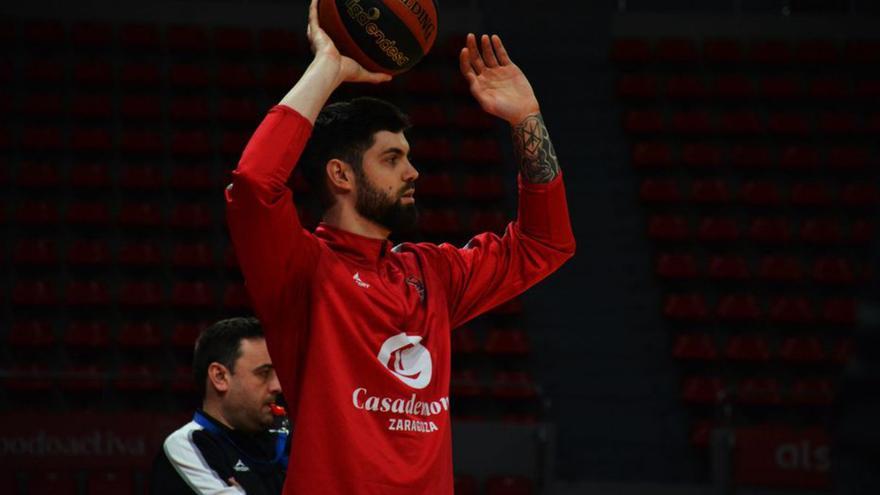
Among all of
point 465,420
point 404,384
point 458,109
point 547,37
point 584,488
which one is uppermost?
point 547,37

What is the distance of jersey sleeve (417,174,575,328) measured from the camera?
2508 millimetres

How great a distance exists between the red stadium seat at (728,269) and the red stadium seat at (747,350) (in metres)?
0.69

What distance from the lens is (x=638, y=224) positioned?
11188mm

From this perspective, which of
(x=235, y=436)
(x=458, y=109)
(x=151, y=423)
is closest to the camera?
(x=235, y=436)

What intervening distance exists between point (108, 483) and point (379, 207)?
563 centimetres

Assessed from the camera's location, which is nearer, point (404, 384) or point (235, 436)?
point (404, 384)

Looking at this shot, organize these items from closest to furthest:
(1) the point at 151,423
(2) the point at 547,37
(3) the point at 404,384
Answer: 1. (3) the point at 404,384
2. (1) the point at 151,423
3. (2) the point at 547,37

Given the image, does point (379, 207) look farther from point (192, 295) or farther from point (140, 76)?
point (140, 76)

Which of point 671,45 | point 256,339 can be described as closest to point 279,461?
point 256,339

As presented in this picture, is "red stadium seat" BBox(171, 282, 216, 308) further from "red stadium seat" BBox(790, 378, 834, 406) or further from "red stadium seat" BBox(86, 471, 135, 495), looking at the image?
"red stadium seat" BBox(790, 378, 834, 406)

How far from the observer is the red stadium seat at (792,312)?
395 inches

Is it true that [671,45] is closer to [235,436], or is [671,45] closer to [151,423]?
[151,423]

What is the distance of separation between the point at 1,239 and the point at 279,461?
26.7 ft

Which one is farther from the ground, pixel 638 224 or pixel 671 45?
pixel 671 45
